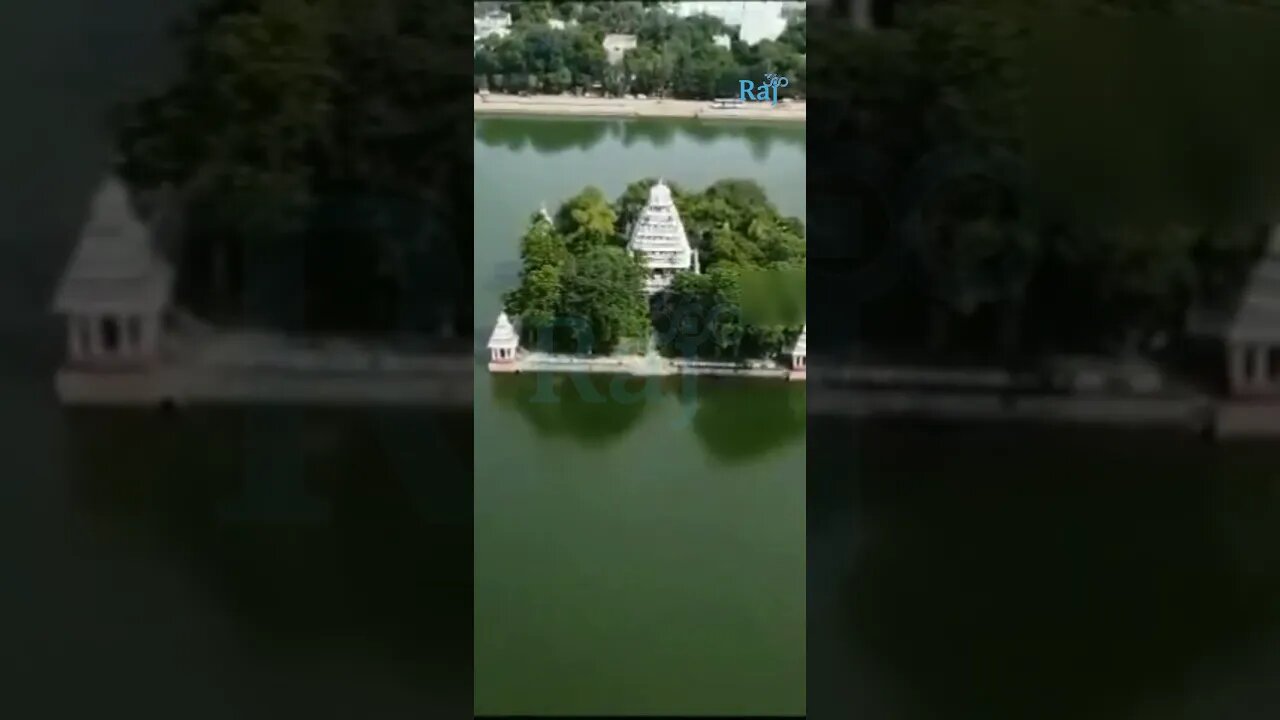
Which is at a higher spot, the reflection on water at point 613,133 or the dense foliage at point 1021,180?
the reflection on water at point 613,133

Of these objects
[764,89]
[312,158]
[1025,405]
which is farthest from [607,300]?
[1025,405]

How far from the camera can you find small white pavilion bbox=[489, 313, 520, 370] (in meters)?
1.77

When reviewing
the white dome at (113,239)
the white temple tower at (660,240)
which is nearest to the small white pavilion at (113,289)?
the white dome at (113,239)

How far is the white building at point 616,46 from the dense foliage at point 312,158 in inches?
24.9

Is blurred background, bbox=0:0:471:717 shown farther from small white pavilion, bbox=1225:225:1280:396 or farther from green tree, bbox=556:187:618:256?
small white pavilion, bbox=1225:225:1280:396

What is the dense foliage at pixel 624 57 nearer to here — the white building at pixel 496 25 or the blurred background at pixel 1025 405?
the white building at pixel 496 25

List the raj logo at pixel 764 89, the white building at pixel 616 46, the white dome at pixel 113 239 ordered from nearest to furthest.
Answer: the white dome at pixel 113 239 → the raj logo at pixel 764 89 → the white building at pixel 616 46

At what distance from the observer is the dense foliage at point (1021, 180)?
1.35 meters

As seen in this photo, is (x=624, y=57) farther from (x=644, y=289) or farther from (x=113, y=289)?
(x=113, y=289)

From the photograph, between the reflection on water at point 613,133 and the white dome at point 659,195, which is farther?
the white dome at point 659,195

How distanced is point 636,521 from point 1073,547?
0.78 meters

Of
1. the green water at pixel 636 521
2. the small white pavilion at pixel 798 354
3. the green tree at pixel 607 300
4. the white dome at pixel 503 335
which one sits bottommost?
the green water at pixel 636 521

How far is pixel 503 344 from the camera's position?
5.84ft

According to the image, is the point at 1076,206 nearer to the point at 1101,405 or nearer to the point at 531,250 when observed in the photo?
the point at 1101,405
